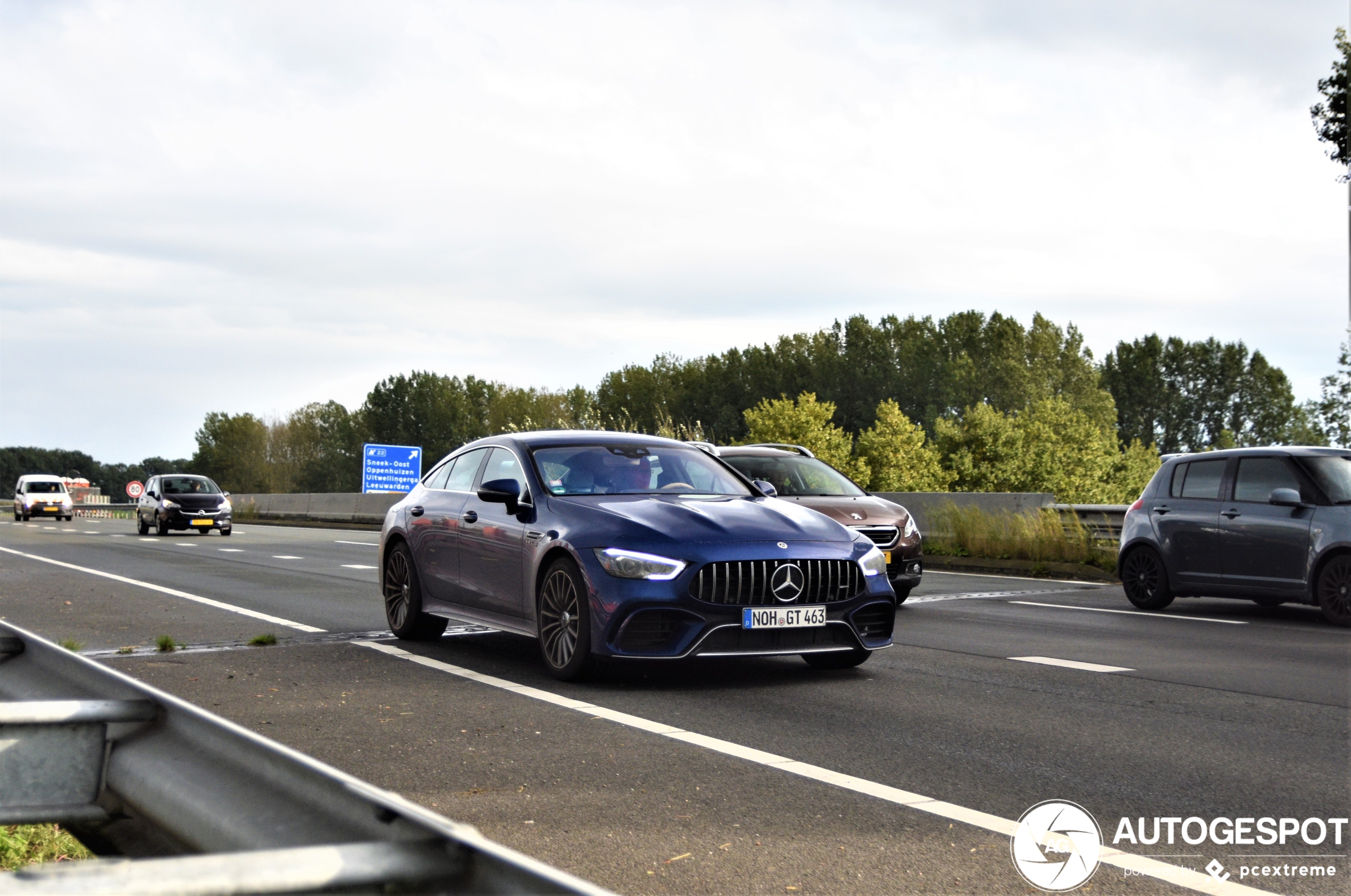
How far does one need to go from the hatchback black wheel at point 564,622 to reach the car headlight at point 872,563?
1.75 m

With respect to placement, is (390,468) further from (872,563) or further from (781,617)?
(781,617)

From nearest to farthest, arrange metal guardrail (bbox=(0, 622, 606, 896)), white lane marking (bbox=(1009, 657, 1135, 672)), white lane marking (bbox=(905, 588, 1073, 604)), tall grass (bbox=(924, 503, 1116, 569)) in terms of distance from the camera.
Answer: metal guardrail (bbox=(0, 622, 606, 896)) → white lane marking (bbox=(1009, 657, 1135, 672)) → white lane marking (bbox=(905, 588, 1073, 604)) → tall grass (bbox=(924, 503, 1116, 569))

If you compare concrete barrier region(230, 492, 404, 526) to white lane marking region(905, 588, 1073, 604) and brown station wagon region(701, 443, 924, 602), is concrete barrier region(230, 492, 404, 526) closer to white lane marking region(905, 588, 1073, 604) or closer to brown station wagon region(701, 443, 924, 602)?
brown station wagon region(701, 443, 924, 602)

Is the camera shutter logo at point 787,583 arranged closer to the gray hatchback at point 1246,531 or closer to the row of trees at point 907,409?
the gray hatchback at point 1246,531

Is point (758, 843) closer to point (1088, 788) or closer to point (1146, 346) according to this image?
point (1088, 788)

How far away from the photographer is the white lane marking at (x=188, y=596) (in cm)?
1183

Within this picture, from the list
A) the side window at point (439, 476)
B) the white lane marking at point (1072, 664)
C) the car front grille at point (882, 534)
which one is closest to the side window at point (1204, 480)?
the car front grille at point (882, 534)

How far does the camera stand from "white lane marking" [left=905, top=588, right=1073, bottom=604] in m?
14.6

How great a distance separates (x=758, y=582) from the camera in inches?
316

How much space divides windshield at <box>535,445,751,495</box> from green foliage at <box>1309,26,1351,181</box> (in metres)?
17.4

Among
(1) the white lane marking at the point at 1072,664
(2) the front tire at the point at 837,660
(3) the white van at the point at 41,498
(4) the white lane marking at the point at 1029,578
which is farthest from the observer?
(3) the white van at the point at 41,498

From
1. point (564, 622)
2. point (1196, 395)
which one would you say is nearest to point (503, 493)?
point (564, 622)

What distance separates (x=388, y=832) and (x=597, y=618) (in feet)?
19.7

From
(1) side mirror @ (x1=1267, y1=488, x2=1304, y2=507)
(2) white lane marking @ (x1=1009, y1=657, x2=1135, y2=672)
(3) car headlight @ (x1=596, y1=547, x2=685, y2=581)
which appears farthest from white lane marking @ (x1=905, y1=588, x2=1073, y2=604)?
(3) car headlight @ (x1=596, y1=547, x2=685, y2=581)
